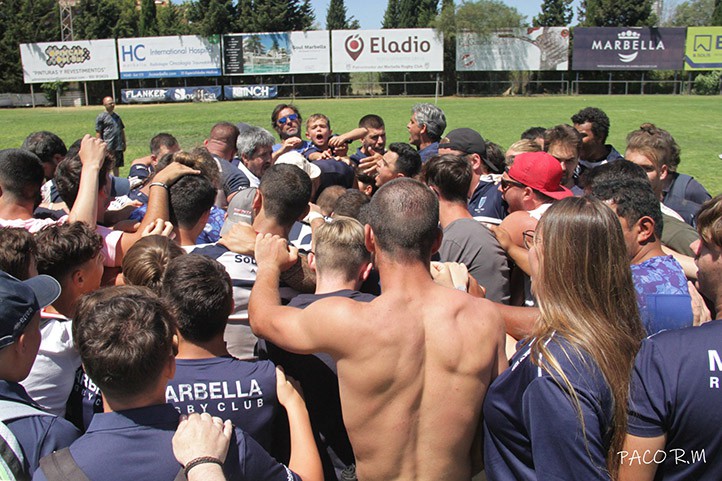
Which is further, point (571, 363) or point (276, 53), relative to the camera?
point (276, 53)

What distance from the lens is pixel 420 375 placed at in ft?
8.56

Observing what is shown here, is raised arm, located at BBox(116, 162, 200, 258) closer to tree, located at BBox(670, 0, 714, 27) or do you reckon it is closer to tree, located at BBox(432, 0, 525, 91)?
tree, located at BBox(432, 0, 525, 91)

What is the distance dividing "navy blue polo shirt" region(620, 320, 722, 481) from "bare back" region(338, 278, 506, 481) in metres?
0.66

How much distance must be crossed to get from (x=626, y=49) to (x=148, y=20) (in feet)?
146

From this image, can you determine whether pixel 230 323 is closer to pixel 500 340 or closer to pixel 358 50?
pixel 500 340

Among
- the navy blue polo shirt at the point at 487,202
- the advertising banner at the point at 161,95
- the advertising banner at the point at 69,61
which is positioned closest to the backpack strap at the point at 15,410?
the navy blue polo shirt at the point at 487,202

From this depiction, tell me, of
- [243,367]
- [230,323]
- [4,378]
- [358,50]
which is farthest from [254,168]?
[358,50]

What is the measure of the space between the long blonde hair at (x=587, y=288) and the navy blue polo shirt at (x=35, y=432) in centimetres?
164

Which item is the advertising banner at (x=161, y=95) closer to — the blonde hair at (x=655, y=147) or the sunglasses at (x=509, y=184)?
the blonde hair at (x=655, y=147)

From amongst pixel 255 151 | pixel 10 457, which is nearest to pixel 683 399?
pixel 10 457

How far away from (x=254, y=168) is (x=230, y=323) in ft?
10.9

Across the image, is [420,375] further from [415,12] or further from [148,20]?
[415,12]

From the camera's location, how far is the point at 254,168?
661cm

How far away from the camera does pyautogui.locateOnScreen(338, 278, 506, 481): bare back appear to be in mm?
2594
